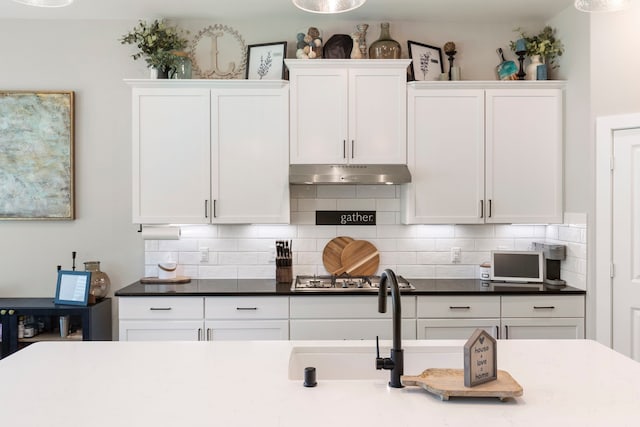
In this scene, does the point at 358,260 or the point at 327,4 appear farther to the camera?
the point at 358,260

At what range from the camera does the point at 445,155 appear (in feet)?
12.1

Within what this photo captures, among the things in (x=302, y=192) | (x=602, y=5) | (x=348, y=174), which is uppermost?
(x=602, y=5)

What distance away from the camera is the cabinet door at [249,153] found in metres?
3.63

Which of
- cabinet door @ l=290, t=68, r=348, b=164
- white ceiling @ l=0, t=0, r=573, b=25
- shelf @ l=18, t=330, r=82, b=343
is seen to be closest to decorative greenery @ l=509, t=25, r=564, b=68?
white ceiling @ l=0, t=0, r=573, b=25

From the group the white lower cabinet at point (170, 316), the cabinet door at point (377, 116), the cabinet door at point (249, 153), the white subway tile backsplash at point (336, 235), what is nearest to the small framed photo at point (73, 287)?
the white lower cabinet at point (170, 316)

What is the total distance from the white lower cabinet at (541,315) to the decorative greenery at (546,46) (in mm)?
1733

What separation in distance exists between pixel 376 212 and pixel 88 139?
2279 millimetres

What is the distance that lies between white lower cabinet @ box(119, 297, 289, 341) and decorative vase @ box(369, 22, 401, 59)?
190 cm

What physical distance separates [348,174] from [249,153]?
0.73 meters

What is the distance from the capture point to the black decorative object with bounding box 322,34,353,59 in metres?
3.84

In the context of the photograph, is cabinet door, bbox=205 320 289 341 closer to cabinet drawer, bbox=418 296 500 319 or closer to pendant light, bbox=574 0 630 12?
cabinet drawer, bbox=418 296 500 319

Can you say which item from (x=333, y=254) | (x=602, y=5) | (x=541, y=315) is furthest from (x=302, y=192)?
(x=602, y=5)

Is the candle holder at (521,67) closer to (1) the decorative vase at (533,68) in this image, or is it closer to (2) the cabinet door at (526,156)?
(1) the decorative vase at (533,68)

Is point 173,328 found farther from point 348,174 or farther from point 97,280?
point 348,174
